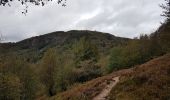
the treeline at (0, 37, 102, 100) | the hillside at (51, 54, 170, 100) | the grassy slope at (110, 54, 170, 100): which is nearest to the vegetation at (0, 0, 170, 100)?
the treeline at (0, 37, 102, 100)

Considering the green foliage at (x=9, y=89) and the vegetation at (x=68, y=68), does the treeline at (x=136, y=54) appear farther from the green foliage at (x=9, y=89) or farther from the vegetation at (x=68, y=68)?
the green foliage at (x=9, y=89)

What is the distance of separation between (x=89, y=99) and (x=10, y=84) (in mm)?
21876

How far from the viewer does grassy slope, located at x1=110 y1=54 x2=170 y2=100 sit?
105 ft

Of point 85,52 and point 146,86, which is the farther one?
point 85,52

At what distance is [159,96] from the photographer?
31234 mm

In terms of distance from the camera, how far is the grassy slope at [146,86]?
1260 inches

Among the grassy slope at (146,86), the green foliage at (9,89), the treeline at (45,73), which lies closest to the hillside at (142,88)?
the grassy slope at (146,86)

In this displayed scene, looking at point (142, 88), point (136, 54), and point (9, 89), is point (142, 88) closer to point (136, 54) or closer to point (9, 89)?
point (9, 89)

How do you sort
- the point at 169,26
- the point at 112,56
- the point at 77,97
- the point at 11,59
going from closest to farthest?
the point at 77,97
the point at 169,26
the point at 11,59
the point at 112,56

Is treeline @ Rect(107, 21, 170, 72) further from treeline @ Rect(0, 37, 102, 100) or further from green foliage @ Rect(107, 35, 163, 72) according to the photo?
treeline @ Rect(0, 37, 102, 100)

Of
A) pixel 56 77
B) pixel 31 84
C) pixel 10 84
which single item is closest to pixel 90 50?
pixel 56 77

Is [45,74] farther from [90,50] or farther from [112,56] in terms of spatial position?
[90,50]

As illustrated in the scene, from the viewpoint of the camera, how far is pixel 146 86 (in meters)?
34.8

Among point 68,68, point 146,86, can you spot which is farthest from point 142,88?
point 68,68
